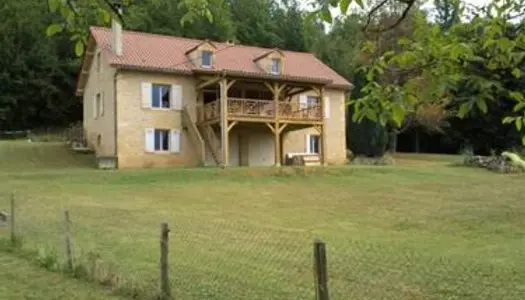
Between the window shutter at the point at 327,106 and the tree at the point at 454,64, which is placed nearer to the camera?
the tree at the point at 454,64

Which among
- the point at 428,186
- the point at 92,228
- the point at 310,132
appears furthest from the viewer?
the point at 310,132

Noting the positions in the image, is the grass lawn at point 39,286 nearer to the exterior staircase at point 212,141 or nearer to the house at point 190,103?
the house at point 190,103

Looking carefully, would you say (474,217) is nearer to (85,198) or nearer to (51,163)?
(85,198)

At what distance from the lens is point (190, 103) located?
33.4 metres

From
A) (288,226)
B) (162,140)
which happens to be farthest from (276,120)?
(288,226)

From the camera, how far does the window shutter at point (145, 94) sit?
105ft

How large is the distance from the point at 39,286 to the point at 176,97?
24.7 metres

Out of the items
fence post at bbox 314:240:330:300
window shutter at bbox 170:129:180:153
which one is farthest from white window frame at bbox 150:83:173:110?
fence post at bbox 314:240:330:300

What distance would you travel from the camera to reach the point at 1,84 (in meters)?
53.2

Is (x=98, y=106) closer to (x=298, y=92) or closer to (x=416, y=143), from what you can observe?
(x=298, y=92)

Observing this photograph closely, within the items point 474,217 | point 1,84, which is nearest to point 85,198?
point 474,217

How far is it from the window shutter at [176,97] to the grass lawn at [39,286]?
75.6ft

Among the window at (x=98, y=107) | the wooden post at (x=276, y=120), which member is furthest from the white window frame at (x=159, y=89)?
the wooden post at (x=276, y=120)

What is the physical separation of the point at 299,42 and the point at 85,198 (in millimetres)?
43429
